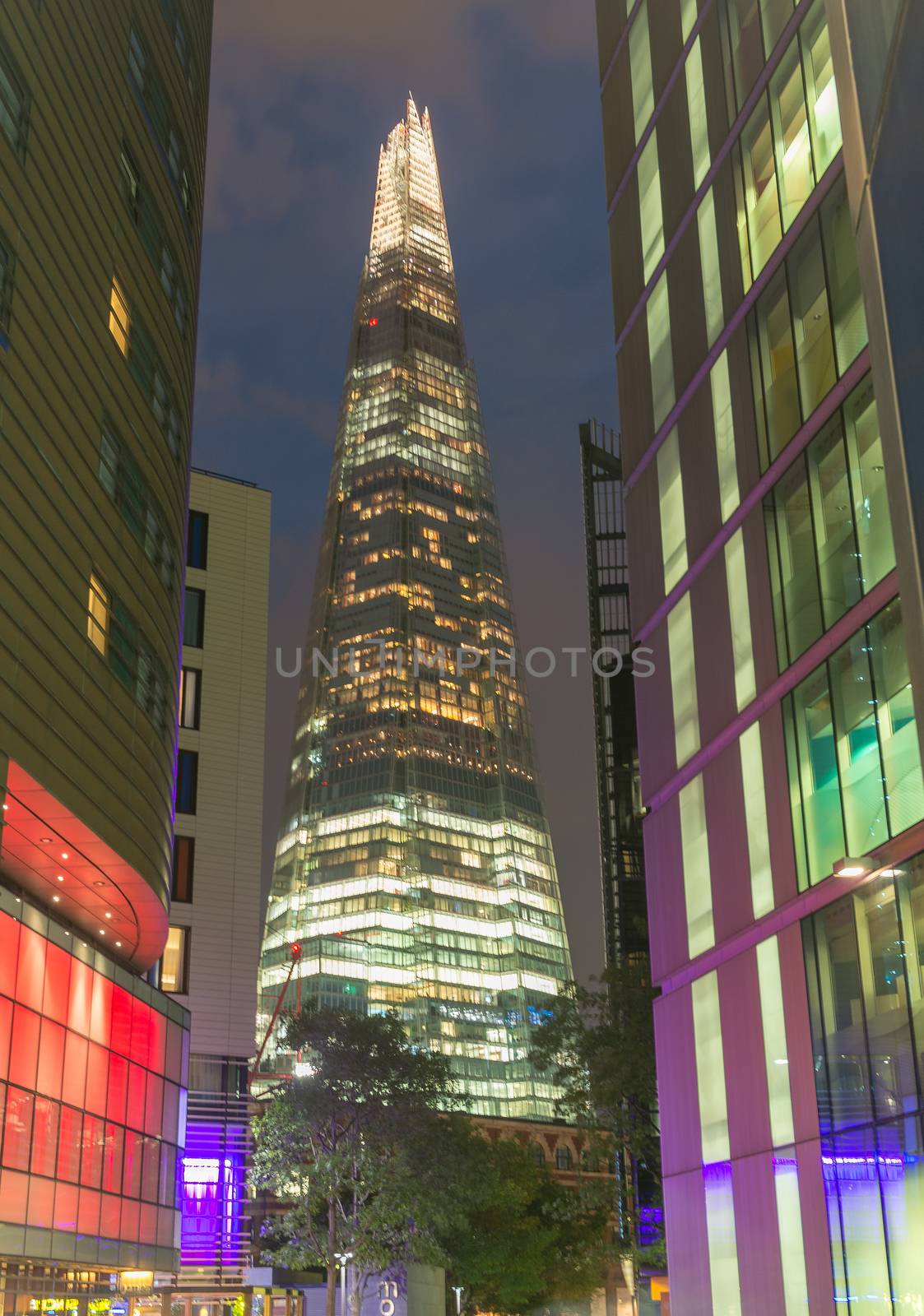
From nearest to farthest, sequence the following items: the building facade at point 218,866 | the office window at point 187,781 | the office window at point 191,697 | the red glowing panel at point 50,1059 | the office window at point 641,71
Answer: the red glowing panel at point 50,1059 < the office window at point 641,71 < the building facade at point 218,866 < the office window at point 187,781 < the office window at point 191,697

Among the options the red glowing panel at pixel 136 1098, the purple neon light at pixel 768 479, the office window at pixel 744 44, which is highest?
the office window at pixel 744 44

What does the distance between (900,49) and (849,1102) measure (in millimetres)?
20392

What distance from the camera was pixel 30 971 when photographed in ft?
96.8

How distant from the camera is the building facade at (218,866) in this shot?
188 ft

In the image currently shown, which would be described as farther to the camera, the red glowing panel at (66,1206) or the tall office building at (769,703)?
the red glowing panel at (66,1206)

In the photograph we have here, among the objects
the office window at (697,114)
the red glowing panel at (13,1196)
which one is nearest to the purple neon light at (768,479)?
the office window at (697,114)

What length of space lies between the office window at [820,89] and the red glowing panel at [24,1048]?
78.7ft

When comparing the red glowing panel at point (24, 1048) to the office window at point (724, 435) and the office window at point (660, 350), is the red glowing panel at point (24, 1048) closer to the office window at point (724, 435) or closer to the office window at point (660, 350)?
the office window at point (724, 435)

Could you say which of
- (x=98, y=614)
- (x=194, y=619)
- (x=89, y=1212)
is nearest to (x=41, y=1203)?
(x=89, y=1212)

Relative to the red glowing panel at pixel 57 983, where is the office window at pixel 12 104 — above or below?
above

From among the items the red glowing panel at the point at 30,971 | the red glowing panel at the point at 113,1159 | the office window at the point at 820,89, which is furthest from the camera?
the red glowing panel at the point at 113,1159

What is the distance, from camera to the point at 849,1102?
2308cm

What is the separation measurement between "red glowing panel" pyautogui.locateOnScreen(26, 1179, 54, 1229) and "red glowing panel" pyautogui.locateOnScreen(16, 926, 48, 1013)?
3621 millimetres

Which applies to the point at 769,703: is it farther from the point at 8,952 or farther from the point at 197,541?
the point at 197,541
